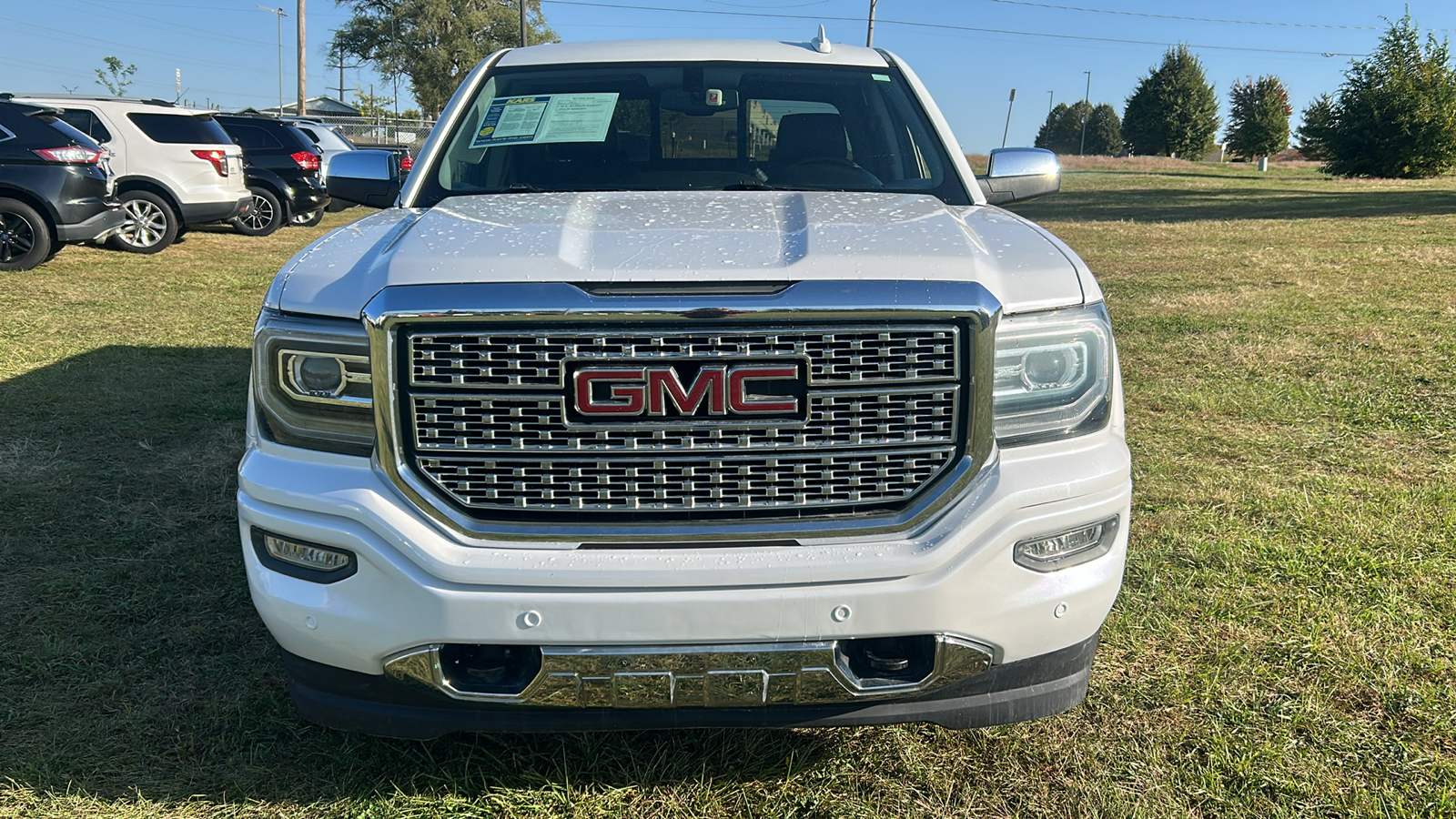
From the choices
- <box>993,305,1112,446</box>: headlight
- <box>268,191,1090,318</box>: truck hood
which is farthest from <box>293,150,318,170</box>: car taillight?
<box>993,305,1112,446</box>: headlight

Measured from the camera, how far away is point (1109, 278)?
11.2 meters

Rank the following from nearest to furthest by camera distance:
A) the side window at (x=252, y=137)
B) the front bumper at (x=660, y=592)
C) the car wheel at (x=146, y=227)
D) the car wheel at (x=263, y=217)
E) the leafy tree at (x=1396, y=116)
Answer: the front bumper at (x=660, y=592) → the car wheel at (x=146, y=227) → the car wheel at (x=263, y=217) → the side window at (x=252, y=137) → the leafy tree at (x=1396, y=116)

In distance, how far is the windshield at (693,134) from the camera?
346 centimetres

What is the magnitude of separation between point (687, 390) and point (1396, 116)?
131ft

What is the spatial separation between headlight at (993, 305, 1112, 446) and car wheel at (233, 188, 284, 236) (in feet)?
50.8

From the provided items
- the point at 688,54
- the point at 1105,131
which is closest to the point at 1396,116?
the point at 688,54

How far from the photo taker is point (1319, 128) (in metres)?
36.6

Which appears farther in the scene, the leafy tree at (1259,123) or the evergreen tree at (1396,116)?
the leafy tree at (1259,123)

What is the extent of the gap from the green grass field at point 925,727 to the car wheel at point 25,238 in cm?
514

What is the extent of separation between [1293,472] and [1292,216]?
58.1 ft

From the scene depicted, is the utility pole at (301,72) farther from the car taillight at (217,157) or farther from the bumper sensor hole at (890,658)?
the bumper sensor hole at (890,658)

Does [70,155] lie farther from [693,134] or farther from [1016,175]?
[1016,175]

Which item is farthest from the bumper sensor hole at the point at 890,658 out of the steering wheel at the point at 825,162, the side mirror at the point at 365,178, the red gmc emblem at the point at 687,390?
the side mirror at the point at 365,178

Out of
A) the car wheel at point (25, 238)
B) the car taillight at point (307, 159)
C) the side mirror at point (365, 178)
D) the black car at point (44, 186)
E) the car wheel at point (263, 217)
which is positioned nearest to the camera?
the side mirror at point (365, 178)
